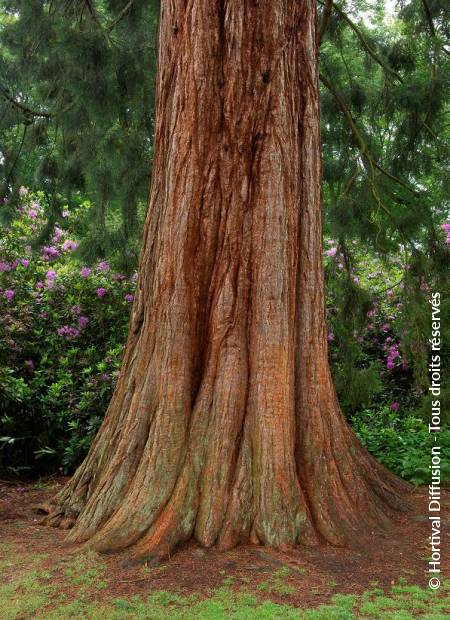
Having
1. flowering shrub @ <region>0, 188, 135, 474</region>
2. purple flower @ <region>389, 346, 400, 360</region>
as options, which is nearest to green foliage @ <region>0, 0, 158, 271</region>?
flowering shrub @ <region>0, 188, 135, 474</region>

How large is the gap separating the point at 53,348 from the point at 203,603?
15.2 ft

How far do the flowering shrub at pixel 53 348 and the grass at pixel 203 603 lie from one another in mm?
2408

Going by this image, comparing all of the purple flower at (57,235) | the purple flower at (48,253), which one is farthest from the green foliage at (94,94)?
the purple flower at (57,235)

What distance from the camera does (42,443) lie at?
6.51m

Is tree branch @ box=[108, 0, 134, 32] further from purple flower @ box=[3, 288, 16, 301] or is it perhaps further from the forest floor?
the forest floor

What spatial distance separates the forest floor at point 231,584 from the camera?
3.23m

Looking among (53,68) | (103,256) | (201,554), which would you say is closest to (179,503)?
(201,554)

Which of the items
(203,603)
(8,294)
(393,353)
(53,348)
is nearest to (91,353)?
(53,348)

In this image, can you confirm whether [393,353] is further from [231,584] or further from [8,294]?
[231,584]

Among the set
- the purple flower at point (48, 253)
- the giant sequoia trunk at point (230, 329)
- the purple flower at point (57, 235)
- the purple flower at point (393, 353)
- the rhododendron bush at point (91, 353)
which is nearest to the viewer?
the giant sequoia trunk at point (230, 329)

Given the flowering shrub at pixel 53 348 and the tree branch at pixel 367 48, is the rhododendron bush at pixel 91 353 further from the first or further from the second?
the tree branch at pixel 367 48

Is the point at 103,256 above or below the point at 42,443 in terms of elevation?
above

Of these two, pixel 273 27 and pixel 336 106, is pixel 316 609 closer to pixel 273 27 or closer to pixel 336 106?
pixel 273 27

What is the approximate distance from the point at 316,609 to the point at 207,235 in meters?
2.34
